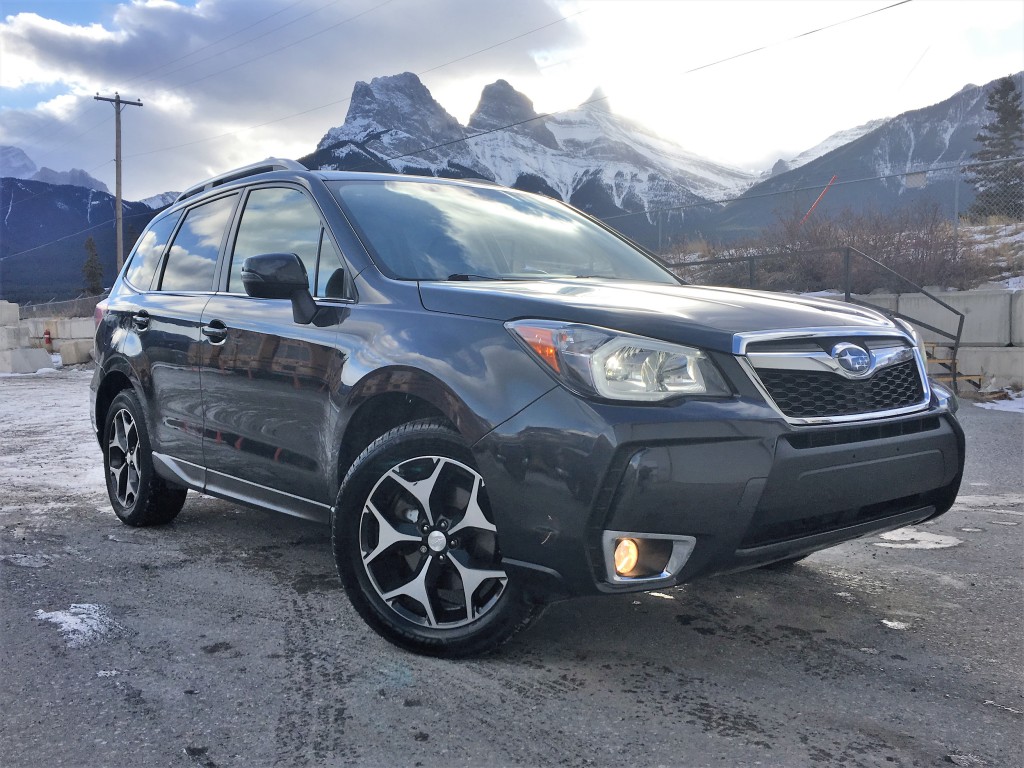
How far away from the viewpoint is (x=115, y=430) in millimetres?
5164

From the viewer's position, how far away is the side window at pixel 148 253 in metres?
5.13

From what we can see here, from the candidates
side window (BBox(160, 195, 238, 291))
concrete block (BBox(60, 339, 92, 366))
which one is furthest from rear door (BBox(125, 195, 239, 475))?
concrete block (BBox(60, 339, 92, 366))

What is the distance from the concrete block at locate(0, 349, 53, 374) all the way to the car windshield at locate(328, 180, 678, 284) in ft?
63.5

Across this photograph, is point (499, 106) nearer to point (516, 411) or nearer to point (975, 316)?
point (975, 316)

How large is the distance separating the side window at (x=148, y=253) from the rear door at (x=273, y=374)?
1042mm

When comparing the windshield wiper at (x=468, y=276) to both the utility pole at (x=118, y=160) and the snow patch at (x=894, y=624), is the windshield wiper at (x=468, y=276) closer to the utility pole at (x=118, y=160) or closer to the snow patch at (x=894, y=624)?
the snow patch at (x=894, y=624)

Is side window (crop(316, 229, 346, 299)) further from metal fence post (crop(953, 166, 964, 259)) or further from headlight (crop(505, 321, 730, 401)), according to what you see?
metal fence post (crop(953, 166, 964, 259))

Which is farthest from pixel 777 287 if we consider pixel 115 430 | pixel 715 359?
Result: pixel 715 359

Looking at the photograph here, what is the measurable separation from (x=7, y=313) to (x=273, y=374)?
2516cm

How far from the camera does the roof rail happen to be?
416cm

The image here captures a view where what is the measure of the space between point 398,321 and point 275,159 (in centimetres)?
161

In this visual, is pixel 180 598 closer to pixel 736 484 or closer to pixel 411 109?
pixel 736 484

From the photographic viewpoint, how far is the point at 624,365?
259 cm

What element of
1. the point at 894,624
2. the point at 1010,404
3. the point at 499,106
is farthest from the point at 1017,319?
the point at 499,106
